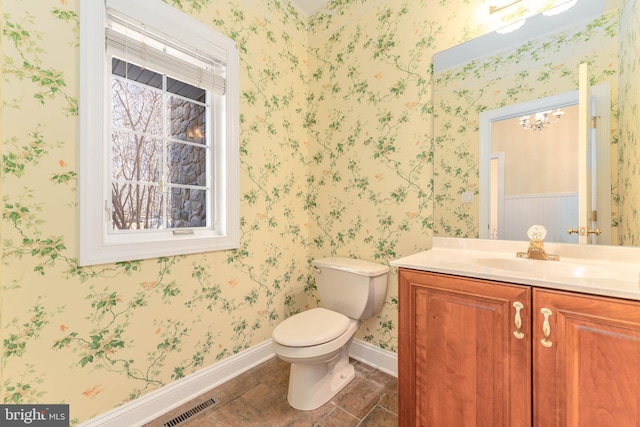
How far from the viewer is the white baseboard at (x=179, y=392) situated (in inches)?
48.7

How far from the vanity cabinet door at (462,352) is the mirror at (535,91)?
1.82 feet

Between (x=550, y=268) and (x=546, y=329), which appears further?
(x=550, y=268)

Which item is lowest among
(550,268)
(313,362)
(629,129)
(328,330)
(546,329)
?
(313,362)

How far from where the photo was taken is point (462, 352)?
0.98 metres

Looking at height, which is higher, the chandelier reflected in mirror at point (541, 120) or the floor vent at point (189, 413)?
the chandelier reflected in mirror at point (541, 120)

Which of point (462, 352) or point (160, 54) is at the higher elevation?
point (160, 54)

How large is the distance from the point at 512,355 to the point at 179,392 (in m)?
1.62

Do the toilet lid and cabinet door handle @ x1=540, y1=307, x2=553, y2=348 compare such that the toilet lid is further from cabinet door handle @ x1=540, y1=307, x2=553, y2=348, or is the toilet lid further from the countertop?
cabinet door handle @ x1=540, y1=307, x2=553, y2=348

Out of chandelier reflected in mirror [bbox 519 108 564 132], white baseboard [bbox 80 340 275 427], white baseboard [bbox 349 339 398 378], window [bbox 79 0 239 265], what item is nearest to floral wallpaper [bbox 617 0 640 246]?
chandelier reflected in mirror [bbox 519 108 564 132]

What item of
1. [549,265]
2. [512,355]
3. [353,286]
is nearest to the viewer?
[512,355]

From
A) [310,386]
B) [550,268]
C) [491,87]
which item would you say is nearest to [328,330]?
[310,386]

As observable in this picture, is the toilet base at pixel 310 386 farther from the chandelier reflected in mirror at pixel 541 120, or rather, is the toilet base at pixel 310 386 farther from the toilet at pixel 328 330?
the chandelier reflected in mirror at pixel 541 120

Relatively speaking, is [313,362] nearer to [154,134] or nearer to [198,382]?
[198,382]

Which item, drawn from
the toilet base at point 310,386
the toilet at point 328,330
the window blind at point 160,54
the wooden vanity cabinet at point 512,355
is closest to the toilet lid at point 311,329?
the toilet at point 328,330
